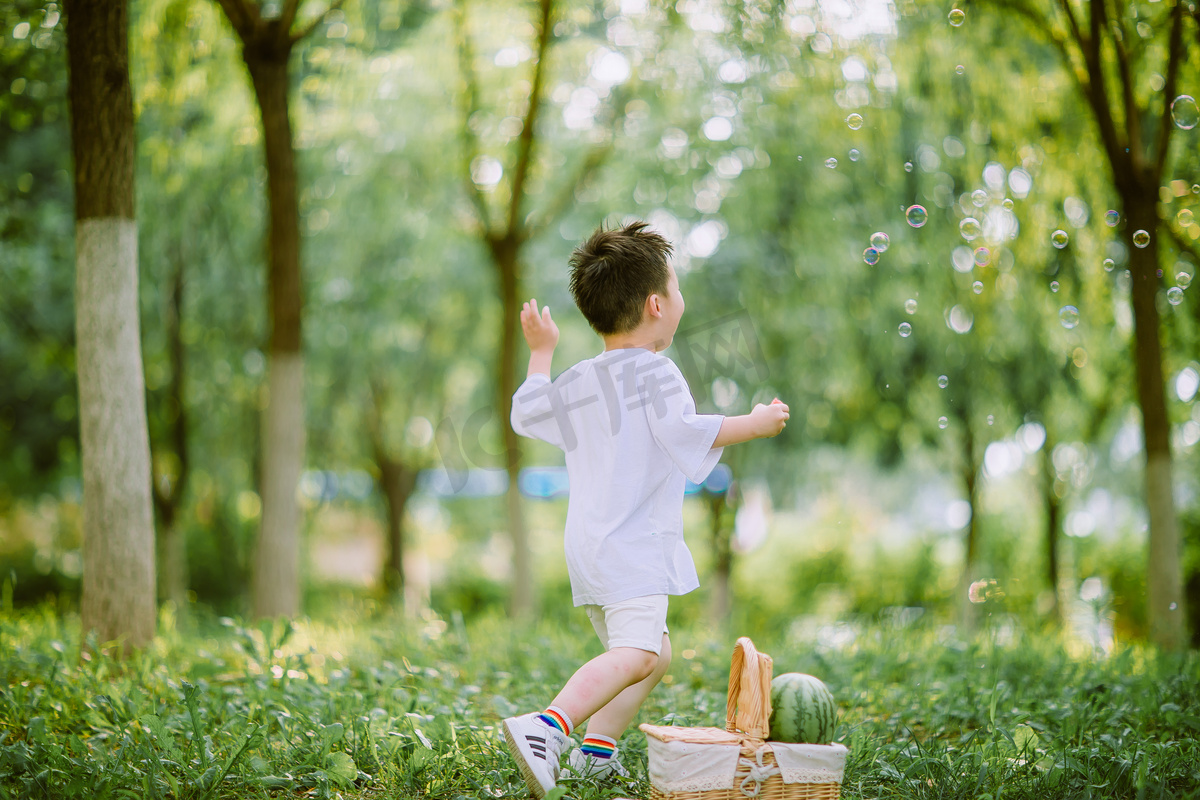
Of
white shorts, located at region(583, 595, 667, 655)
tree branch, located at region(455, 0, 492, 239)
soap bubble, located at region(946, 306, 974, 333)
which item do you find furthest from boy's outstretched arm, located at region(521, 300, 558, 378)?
soap bubble, located at region(946, 306, 974, 333)

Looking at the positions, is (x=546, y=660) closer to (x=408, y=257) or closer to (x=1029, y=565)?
(x=408, y=257)

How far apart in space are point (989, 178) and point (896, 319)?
81.1 inches

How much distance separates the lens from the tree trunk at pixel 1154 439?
5.09 meters

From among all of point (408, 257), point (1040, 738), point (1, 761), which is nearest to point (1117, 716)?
point (1040, 738)

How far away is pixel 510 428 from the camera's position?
25.5 feet

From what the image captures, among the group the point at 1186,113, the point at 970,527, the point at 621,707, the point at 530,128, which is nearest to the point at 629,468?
the point at 621,707

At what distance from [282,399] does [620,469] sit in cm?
382

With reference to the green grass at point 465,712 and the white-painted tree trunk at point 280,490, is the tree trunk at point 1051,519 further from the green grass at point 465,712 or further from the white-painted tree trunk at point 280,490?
the white-painted tree trunk at point 280,490

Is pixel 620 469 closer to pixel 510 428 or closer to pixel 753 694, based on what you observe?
pixel 753 694

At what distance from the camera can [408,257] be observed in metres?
9.45

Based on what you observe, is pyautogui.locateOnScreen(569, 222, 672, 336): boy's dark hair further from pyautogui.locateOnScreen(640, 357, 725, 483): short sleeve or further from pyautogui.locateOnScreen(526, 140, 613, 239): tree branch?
pyautogui.locateOnScreen(526, 140, 613, 239): tree branch

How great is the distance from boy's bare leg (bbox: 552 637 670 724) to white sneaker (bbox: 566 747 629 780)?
0.18 m

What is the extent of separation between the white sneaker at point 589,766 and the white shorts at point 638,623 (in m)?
0.35

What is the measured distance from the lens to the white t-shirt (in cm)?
249
